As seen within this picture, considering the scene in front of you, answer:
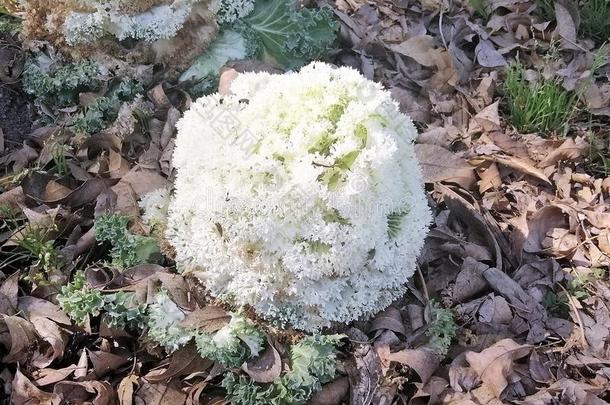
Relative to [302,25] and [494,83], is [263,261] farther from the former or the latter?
[494,83]

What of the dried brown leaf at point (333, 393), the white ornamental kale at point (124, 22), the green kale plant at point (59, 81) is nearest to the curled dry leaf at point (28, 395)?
Answer: the dried brown leaf at point (333, 393)

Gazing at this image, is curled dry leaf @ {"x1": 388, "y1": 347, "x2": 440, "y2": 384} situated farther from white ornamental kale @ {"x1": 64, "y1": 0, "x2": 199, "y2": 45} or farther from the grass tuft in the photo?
white ornamental kale @ {"x1": 64, "y1": 0, "x2": 199, "y2": 45}

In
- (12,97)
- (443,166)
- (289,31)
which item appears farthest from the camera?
(289,31)

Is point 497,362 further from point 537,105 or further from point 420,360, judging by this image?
point 537,105

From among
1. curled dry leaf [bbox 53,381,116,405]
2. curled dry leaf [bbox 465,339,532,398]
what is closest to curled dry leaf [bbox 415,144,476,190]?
curled dry leaf [bbox 465,339,532,398]

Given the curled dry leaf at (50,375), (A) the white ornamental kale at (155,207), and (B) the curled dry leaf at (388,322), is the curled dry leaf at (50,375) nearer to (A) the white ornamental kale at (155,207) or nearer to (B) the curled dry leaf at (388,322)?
(A) the white ornamental kale at (155,207)

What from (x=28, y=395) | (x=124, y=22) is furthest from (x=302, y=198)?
(x=124, y=22)
